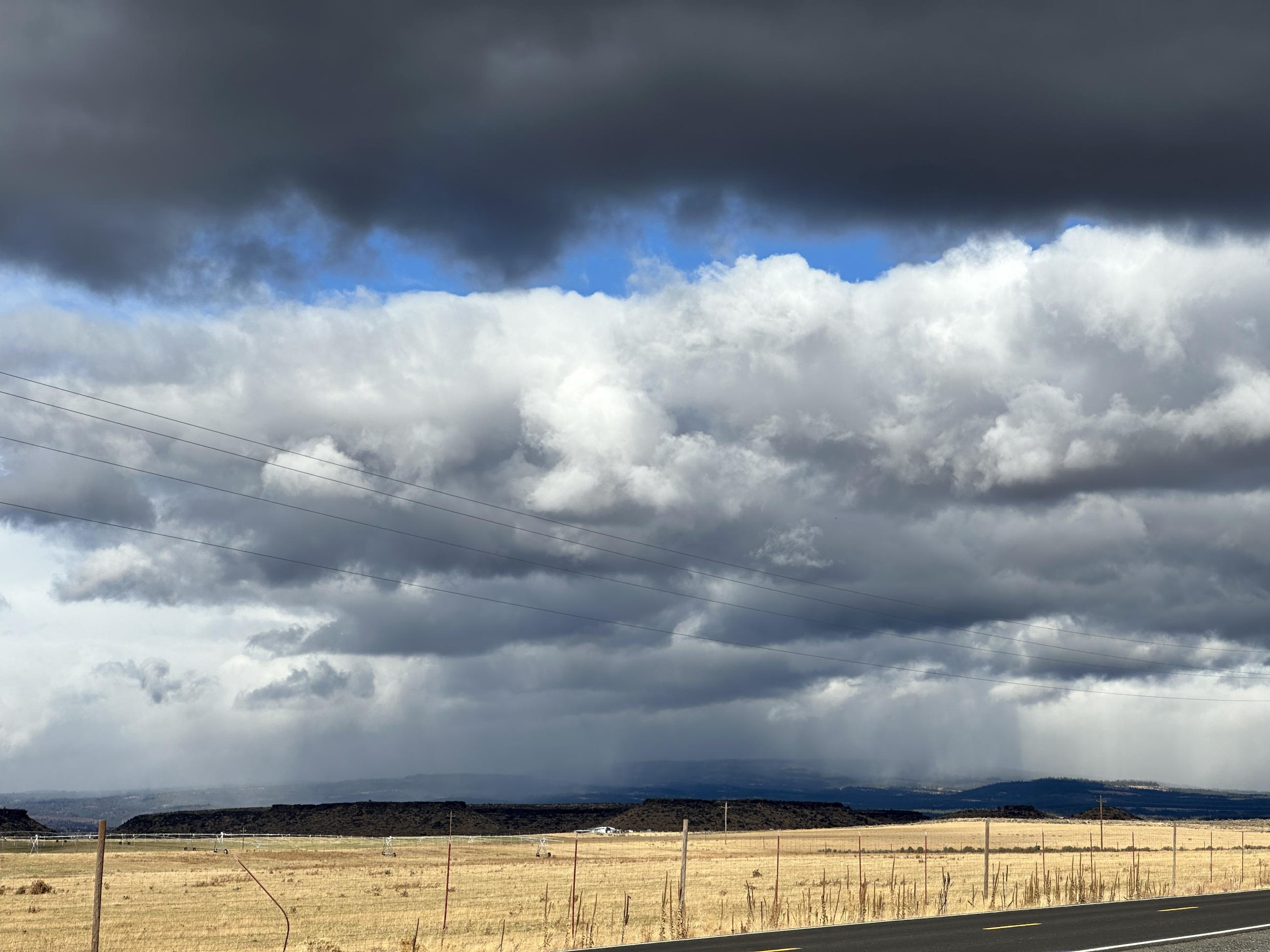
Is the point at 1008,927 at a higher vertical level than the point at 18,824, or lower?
higher

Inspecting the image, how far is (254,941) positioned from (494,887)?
27322 millimetres

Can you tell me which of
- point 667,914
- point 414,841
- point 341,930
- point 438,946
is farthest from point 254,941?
point 414,841

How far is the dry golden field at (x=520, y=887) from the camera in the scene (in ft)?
141

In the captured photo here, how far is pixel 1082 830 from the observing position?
172m

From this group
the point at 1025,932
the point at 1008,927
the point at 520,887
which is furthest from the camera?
the point at 520,887

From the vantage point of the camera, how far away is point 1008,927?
36.3 meters

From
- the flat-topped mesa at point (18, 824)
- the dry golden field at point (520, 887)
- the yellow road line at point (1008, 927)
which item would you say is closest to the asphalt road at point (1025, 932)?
the yellow road line at point (1008, 927)

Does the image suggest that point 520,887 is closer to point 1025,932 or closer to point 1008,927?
point 1008,927

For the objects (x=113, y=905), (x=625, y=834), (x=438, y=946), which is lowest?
(x=625, y=834)

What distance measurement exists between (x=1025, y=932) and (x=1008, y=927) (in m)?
2.04

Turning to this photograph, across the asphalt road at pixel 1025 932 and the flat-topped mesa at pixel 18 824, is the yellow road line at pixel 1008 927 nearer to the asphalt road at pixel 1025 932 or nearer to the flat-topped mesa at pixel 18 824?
the asphalt road at pixel 1025 932

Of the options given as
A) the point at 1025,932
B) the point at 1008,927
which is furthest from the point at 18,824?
the point at 1025,932

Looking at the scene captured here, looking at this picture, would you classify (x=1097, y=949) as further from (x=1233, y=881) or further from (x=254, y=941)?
(x=1233, y=881)

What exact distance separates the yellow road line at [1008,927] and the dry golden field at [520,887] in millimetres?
5063
